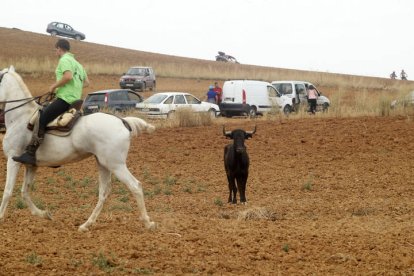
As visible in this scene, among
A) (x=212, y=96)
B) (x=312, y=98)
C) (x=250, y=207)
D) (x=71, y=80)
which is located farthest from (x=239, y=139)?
(x=212, y=96)

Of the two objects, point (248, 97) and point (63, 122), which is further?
point (248, 97)

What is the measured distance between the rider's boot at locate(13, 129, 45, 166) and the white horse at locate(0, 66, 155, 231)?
9cm

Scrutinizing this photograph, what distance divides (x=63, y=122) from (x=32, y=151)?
660 millimetres

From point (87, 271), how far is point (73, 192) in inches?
351

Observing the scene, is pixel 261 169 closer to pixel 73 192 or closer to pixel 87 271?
pixel 73 192

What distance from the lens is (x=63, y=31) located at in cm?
7800

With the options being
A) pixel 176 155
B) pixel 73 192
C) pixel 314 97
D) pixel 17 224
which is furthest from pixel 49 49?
pixel 17 224

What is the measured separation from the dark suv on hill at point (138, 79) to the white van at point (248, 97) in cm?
1306

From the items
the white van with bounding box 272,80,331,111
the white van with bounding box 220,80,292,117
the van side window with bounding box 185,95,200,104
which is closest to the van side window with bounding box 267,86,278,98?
the white van with bounding box 220,80,292,117

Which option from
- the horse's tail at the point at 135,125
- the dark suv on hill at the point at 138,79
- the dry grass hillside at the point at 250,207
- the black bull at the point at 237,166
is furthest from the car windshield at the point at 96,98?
the horse's tail at the point at 135,125

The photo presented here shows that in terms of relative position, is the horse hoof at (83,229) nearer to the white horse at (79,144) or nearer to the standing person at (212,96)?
the white horse at (79,144)

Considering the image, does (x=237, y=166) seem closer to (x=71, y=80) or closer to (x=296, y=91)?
(x=71, y=80)

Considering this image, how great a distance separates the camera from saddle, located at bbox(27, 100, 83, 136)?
1062 centimetres

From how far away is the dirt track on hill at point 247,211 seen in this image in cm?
826
